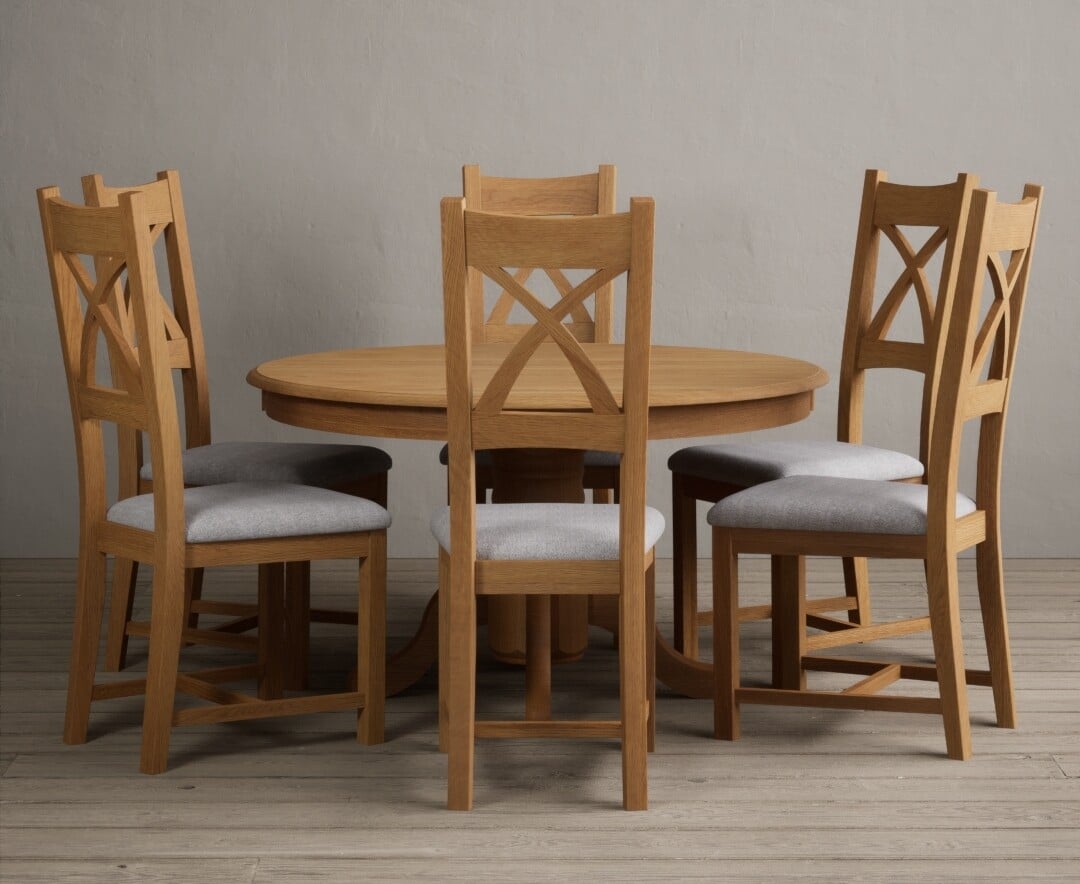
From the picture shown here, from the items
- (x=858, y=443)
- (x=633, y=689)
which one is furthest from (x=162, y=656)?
(x=858, y=443)

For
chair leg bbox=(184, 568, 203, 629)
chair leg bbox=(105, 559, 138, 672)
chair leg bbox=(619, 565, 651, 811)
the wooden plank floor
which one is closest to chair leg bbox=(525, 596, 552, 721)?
the wooden plank floor

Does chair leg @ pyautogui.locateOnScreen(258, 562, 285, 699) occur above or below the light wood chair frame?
below

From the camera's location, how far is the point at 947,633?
2.83 metres

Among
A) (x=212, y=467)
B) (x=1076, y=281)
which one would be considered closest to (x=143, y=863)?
(x=212, y=467)

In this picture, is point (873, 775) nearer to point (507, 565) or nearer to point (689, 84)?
point (507, 565)

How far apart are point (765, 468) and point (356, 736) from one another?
1069mm

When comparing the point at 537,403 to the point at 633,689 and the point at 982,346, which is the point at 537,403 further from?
the point at 982,346

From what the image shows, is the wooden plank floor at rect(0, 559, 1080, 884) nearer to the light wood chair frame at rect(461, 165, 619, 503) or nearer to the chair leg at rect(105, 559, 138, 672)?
the chair leg at rect(105, 559, 138, 672)

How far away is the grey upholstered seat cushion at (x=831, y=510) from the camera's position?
2.83m

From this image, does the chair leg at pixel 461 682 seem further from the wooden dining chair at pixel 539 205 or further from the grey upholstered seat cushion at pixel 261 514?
the wooden dining chair at pixel 539 205

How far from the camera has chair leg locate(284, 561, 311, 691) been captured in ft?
10.8

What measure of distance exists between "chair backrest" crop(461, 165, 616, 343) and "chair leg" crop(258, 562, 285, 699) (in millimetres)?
Answer: 1132

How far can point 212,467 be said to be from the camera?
3377mm

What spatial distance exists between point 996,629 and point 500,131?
226cm
